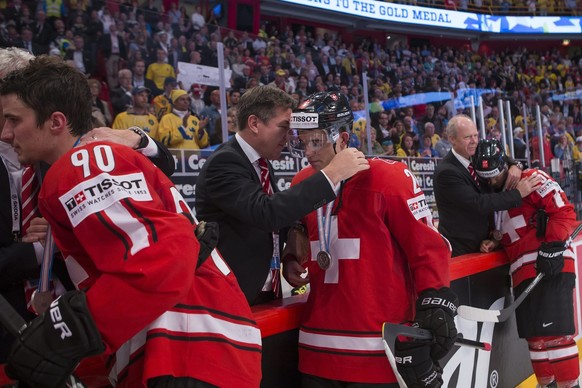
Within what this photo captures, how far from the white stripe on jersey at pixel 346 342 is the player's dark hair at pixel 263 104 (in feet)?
2.42

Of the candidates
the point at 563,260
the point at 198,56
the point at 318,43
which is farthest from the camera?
the point at 318,43

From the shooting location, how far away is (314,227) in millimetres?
2020

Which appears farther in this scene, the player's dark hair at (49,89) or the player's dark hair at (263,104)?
the player's dark hair at (263,104)

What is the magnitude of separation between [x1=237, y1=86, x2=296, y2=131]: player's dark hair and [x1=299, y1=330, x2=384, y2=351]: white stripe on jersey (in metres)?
0.74

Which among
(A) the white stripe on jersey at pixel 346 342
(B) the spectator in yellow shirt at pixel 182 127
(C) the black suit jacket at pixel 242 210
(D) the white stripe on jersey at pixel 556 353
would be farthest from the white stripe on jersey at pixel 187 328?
(B) the spectator in yellow shirt at pixel 182 127

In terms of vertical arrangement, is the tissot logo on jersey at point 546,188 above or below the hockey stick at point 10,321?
above

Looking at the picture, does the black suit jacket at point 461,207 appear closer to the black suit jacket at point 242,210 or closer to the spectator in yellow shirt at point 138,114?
the black suit jacket at point 242,210

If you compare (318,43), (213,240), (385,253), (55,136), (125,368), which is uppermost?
(318,43)

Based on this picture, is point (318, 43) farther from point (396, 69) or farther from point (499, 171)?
point (499, 171)

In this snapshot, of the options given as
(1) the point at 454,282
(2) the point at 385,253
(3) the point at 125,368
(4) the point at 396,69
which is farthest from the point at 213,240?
(4) the point at 396,69

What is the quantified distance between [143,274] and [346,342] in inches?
37.8

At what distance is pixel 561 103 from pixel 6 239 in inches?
489

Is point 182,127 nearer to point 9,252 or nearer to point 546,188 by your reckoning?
point 546,188

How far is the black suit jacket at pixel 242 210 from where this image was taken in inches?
66.7
